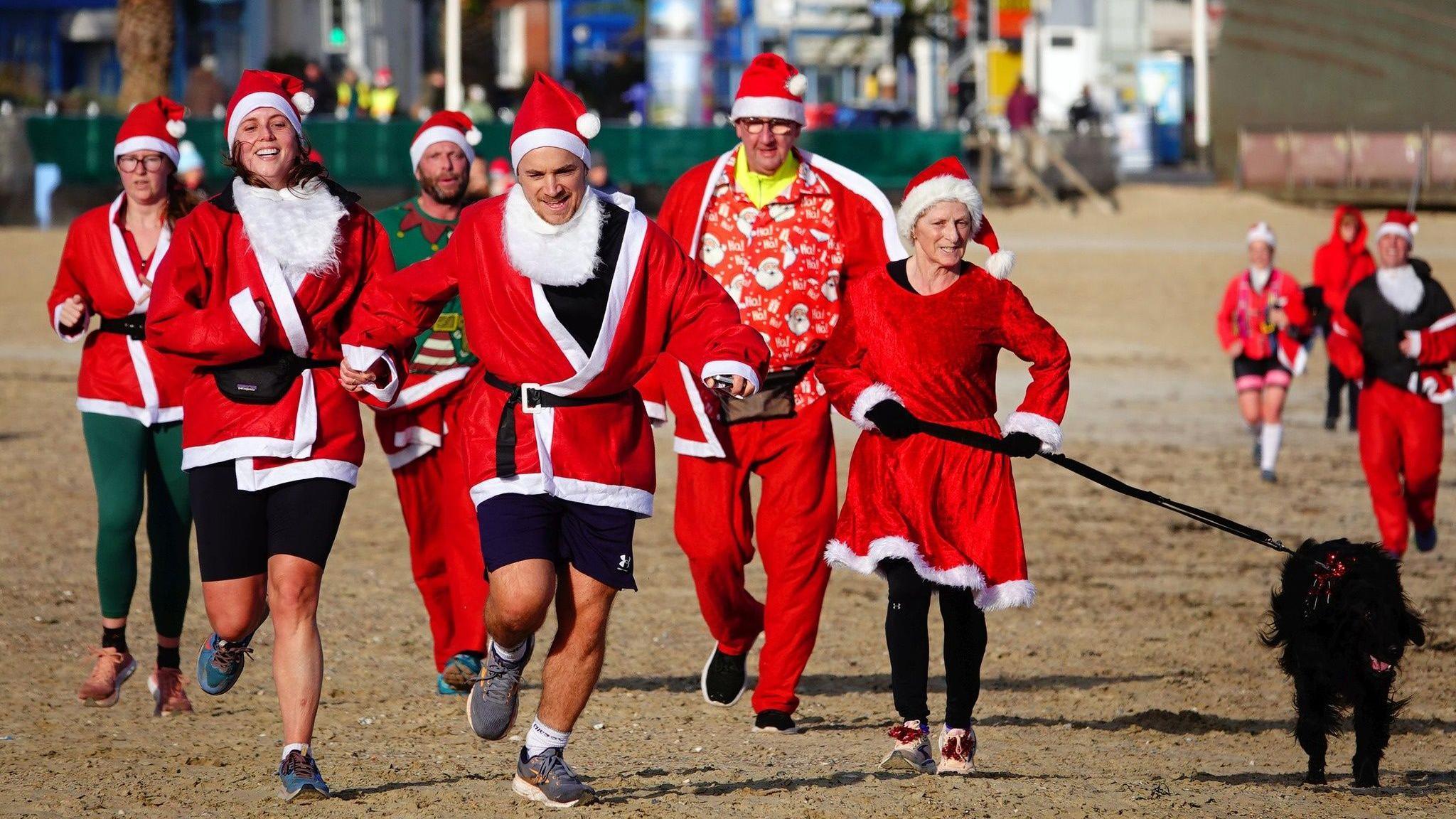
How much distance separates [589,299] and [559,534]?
662mm

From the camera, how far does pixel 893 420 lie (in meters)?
6.19

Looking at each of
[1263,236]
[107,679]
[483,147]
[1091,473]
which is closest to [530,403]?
[1091,473]

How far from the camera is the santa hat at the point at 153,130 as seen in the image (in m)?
7.08

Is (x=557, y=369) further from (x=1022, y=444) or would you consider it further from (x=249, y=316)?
(x=1022, y=444)

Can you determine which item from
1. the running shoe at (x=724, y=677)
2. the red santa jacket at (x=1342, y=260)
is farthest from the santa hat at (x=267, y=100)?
the red santa jacket at (x=1342, y=260)

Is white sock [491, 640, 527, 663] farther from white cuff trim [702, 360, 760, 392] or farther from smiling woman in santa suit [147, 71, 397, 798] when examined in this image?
white cuff trim [702, 360, 760, 392]

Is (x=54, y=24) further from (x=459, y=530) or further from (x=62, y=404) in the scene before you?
(x=459, y=530)

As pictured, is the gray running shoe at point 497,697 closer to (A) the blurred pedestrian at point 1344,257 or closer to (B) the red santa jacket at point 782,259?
(B) the red santa jacket at point 782,259

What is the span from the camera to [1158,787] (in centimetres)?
616

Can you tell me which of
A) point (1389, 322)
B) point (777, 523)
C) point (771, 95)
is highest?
point (771, 95)

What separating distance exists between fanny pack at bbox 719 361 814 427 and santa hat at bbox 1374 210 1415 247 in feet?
16.0

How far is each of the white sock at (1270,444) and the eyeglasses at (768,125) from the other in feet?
25.5

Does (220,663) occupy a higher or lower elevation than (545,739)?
higher

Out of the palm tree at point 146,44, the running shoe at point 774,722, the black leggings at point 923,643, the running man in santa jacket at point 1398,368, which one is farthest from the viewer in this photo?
the palm tree at point 146,44
